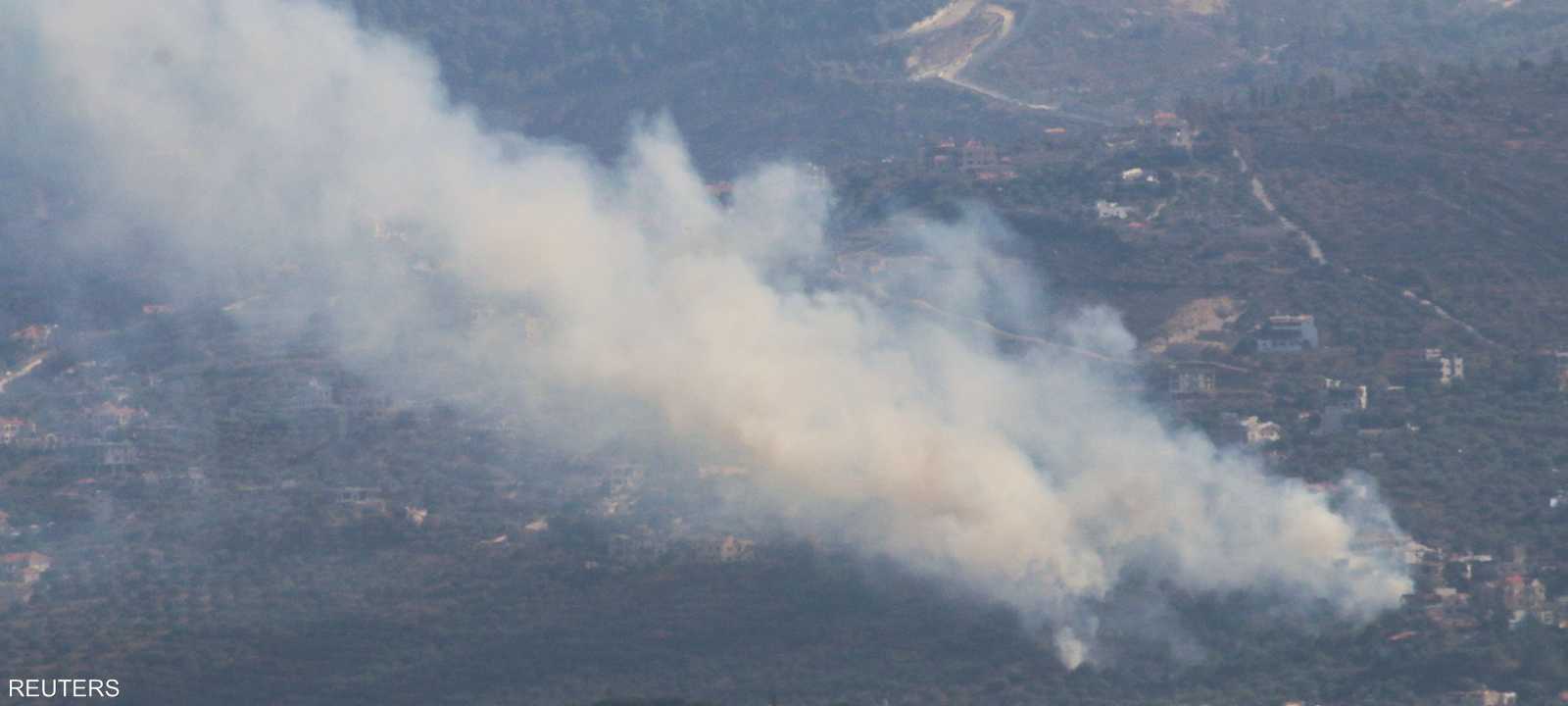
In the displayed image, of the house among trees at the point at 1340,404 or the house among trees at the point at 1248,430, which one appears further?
the house among trees at the point at 1340,404

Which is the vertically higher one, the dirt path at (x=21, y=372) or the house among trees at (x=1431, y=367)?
the dirt path at (x=21, y=372)

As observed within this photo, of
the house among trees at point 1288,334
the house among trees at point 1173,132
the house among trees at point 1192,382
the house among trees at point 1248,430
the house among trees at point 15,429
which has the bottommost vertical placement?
the house among trees at point 1248,430

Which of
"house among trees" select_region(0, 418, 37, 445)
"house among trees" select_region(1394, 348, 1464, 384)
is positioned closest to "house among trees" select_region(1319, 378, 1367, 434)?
"house among trees" select_region(1394, 348, 1464, 384)

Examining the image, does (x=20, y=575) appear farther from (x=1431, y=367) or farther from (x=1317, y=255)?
(x=1317, y=255)

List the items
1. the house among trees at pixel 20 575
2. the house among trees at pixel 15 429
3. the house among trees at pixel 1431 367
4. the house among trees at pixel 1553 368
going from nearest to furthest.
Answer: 1. the house among trees at pixel 20 575
2. the house among trees at pixel 1553 368
3. the house among trees at pixel 1431 367
4. the house among trees at pixel 15 429

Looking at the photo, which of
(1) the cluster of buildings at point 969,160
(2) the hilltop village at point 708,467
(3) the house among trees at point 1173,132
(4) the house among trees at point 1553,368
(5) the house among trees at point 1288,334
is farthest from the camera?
(1) the cluster of buildings at point 969,160

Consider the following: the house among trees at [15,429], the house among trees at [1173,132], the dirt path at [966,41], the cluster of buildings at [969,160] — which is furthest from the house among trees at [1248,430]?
the dirt path at [966,41]

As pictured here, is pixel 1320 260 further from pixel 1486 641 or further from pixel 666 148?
pixel 666 148

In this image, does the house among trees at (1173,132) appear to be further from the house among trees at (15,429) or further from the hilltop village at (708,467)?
the house among trees at (15,429)

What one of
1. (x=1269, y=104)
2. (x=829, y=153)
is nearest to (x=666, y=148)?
(x=829, y=153)

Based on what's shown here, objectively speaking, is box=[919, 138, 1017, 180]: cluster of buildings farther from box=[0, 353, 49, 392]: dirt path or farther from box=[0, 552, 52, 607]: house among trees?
box=[0, 552, 52, 607]: house among trees

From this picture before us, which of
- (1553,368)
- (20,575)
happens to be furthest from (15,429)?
(1553,368)
